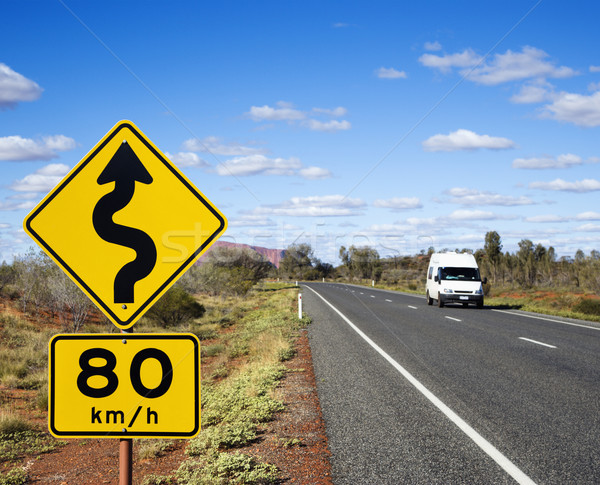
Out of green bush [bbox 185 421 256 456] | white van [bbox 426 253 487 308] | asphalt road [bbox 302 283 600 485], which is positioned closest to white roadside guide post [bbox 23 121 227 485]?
asphalt road [bbox 302 283 600 485]

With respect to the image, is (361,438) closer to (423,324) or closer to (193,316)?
(423,324)

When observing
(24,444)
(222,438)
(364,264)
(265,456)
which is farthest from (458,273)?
(364,264)

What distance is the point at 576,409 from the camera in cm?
670

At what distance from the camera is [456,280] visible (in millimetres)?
25000

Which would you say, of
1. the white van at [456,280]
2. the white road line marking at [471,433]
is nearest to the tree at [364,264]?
the white van at [456,280]

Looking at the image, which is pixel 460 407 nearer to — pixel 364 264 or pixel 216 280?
pixel 216 280

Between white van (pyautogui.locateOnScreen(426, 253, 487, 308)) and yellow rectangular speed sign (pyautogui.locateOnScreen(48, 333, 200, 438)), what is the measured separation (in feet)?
76.7

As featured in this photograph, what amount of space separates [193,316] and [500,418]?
2018cm

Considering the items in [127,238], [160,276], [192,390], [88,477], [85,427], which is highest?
[127,238]

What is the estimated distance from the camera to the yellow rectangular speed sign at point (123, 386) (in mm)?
2736

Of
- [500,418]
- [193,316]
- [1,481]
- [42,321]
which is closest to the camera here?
[1,481]

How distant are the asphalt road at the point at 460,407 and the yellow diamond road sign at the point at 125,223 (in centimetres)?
264

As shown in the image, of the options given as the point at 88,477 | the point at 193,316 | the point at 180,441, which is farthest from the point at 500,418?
the point at 193,316

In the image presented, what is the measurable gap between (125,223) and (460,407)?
5329 millimetres
